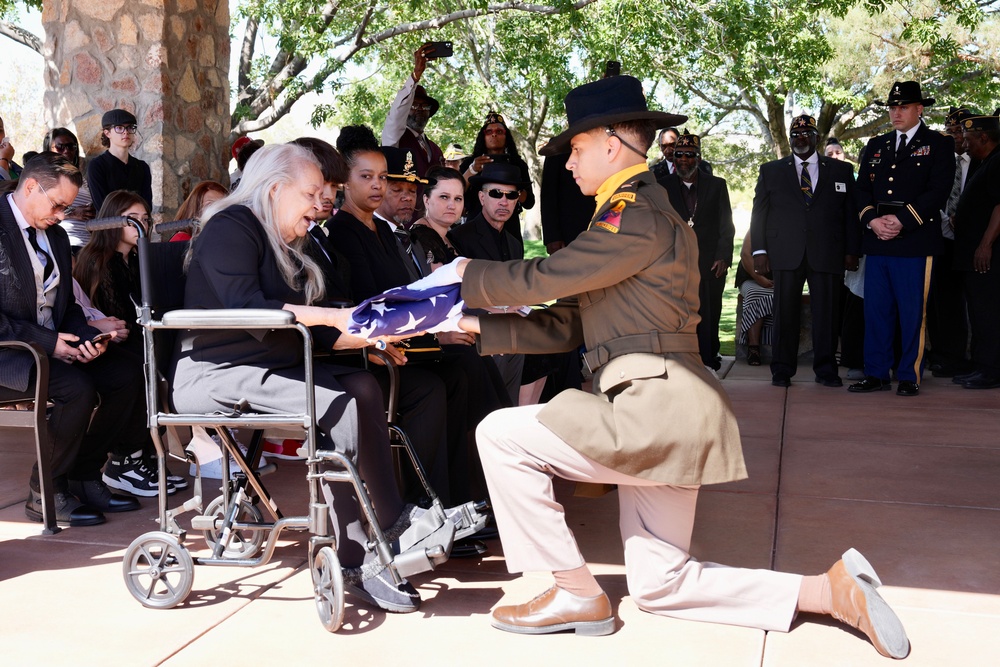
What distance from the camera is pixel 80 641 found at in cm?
302

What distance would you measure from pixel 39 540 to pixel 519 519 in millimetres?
2114

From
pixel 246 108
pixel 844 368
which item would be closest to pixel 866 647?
pixel 844 368

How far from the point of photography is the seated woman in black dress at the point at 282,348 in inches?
125

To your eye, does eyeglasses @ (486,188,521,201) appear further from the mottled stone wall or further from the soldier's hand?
the soldier's hand

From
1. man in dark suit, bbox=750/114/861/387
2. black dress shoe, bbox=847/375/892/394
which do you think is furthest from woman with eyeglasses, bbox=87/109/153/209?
black dress shoe, bbox=847/375/892/394

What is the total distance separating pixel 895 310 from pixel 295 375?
17.8 ft

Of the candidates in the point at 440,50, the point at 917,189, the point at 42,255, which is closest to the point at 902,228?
the point at 917,189

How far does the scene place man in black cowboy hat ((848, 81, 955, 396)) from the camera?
7.13 m

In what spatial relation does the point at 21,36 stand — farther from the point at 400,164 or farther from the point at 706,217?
the point at 400,164

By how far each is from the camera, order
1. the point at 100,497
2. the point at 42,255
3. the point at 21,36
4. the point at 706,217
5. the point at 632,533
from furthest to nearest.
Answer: the point at 21,36 < the point at 706,217 < the point at 100,497 < the point at 42,255 < the point at 632,533

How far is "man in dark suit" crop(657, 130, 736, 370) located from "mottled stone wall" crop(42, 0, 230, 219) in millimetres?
3503

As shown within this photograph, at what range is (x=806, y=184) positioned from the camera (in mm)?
7488

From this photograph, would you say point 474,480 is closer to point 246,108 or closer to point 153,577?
point 153,577

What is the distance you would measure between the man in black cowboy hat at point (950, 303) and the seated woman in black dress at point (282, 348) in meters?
5.95
